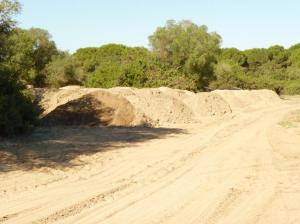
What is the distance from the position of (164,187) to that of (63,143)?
6285mm

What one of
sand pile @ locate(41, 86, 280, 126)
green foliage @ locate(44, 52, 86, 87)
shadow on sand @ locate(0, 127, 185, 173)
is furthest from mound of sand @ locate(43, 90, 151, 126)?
green foliage @ locate(44, 52, 86, 87)

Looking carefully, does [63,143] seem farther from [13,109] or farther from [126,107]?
[126,107]

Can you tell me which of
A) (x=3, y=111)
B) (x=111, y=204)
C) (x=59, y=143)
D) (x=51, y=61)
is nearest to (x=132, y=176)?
(x=111, y=204)

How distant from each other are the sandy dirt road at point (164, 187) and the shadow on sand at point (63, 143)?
0.53 meters

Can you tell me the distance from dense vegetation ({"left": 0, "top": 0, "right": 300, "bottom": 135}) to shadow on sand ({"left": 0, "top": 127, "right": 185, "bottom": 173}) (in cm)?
110

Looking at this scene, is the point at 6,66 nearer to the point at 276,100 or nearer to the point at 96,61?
the point at 276,100

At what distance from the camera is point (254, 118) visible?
25250 millimetres

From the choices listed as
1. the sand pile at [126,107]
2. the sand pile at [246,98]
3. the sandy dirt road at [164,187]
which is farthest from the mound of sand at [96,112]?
the sand pile at [246,98]

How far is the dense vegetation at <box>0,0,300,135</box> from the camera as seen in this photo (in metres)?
16.2

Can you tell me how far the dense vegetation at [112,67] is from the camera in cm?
1620

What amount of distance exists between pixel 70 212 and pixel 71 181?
2325 millimetres

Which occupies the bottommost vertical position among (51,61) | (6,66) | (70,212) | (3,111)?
(70,212)

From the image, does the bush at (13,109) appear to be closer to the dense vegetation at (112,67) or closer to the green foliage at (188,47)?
the dense vegetation at (112,67)

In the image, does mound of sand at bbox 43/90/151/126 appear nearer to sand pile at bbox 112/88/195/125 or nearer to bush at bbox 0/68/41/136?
sand pile at bbox 112/88/195/125
